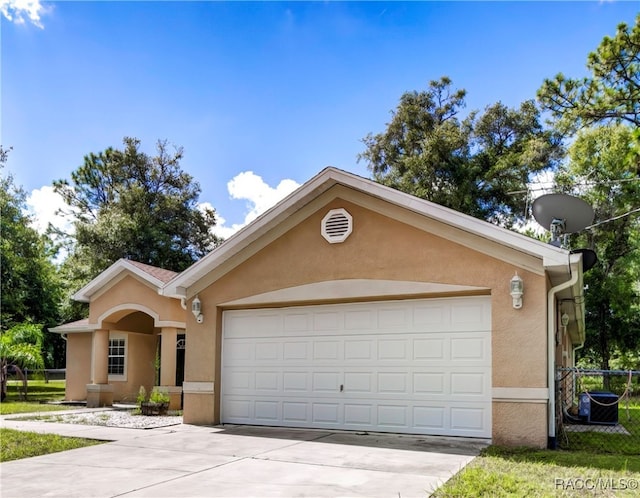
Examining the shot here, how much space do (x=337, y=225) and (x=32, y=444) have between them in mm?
6442

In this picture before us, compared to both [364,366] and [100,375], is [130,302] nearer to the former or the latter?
[100,375]

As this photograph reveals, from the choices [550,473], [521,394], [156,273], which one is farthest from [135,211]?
[550,473]

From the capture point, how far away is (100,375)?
18.1 meters

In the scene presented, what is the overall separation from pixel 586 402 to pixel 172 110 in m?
14.2

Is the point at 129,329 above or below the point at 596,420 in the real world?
above

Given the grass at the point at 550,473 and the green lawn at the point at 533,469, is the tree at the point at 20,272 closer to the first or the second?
the green lawn at the point at 533,469

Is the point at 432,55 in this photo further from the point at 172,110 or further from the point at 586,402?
the point at 586,402

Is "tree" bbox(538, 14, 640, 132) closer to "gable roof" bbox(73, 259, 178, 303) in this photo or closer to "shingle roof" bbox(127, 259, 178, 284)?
"shingle roof" bbox(127, 259, 178, 284)

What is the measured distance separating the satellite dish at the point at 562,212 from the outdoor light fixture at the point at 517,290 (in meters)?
1.78

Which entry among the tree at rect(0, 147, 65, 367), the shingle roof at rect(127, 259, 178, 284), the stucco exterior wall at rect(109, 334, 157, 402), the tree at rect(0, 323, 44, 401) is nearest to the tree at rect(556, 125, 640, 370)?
the shingle roof at rect(127, 259, 178, 284)

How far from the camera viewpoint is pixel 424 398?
10.5 metres

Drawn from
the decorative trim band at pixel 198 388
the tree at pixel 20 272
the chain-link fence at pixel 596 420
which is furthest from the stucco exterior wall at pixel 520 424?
the tree at pixel 20 272

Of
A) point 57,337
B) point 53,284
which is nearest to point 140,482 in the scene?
point 53,284

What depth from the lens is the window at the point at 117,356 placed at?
63.7 ft
